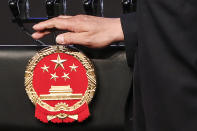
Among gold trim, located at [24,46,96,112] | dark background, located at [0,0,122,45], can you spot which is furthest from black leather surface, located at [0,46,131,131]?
dark background, located at [0,0,122,45]

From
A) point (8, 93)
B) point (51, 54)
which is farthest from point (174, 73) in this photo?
point (8, 93)

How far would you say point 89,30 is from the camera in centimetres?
69

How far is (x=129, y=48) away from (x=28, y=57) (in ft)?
0.75

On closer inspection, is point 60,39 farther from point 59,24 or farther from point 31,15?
point 31,15

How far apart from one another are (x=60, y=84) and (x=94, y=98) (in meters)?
0.08

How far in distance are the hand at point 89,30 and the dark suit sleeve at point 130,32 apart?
0.01 meters

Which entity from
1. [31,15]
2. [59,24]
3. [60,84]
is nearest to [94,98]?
[60,84]

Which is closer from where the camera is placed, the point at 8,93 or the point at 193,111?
the point at 193,111

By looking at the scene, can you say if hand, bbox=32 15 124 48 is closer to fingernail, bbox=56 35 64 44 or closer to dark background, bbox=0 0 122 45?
fingernail, bbox=56 35 64 44

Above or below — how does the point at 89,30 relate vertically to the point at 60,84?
above

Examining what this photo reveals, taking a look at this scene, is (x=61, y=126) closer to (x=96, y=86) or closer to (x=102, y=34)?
(x=96, y=86)

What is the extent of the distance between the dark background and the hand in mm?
490

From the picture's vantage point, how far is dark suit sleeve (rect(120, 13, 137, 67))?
69 centimetres

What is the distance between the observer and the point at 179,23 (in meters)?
0.56
